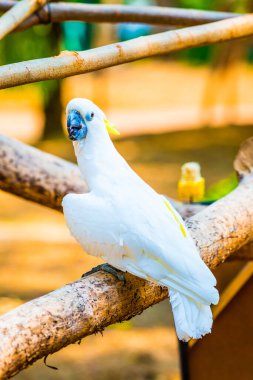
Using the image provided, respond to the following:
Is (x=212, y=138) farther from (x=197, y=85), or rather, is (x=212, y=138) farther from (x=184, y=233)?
(x=184, y=233)

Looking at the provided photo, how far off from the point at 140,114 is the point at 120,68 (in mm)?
3594

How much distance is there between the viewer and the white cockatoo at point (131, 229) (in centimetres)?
99

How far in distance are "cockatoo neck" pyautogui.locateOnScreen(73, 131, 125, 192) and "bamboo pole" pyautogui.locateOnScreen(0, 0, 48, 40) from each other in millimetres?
380

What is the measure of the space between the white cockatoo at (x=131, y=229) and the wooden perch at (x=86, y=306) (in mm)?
51

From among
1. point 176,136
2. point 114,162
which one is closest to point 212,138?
point 176,136

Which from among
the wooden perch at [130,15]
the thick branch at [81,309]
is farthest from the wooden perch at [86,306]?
the wooden perch at [130,15]

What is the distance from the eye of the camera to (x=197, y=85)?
10.1m

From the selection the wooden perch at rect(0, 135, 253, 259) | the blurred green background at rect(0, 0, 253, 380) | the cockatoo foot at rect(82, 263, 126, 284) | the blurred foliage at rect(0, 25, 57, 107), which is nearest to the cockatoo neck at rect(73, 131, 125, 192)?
the cockatoo foot at rect(82, 263, 126, 284)

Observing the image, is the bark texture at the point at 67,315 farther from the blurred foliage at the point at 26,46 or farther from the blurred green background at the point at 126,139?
the blurred foliage at the point at 26,46

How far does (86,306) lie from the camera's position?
99 cm

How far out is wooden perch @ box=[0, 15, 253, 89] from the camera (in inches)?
43.0

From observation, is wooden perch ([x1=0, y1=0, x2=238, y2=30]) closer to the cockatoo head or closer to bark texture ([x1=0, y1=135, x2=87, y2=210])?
bark texture ([x1=0, y1=135, x2=87, y2=210])

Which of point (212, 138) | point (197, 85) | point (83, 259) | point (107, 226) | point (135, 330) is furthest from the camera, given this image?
point (197, 85)

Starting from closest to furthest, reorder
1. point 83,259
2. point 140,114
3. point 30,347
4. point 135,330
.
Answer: point 30,347
point 135,330
point 83,259
point 140,114
